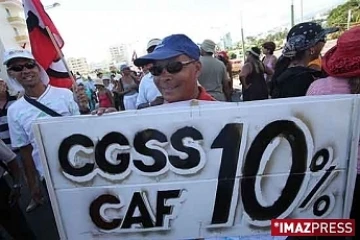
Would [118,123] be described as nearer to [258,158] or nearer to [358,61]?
[258,158]

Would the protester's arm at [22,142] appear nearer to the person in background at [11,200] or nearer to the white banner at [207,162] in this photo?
the person in background at [11,200]

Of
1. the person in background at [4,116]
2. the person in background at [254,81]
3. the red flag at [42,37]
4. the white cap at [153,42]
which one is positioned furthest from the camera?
the person in background at [254,81]

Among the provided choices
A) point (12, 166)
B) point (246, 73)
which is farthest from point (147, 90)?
point (246, 73)

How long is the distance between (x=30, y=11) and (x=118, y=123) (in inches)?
59.6

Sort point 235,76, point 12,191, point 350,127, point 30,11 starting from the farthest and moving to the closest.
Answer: point 235,76 → point 12,191 → point 30,11 → point 350,127

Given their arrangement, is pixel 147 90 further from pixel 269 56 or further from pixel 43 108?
pixel 269 56

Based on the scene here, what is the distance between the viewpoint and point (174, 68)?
1.59 meters

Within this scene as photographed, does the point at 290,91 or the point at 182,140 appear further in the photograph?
the point at 290,91

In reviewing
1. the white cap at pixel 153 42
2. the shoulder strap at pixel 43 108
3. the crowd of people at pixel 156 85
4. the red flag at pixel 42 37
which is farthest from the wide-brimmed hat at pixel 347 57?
the white cap at pixel 153 42

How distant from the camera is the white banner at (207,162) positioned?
118cm

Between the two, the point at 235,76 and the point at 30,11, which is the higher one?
the point at 30,11

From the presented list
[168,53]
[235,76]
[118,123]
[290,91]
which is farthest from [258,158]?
[235,76]

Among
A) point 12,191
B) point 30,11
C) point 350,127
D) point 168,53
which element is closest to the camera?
point 350,127

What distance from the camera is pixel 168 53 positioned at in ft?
5.20
